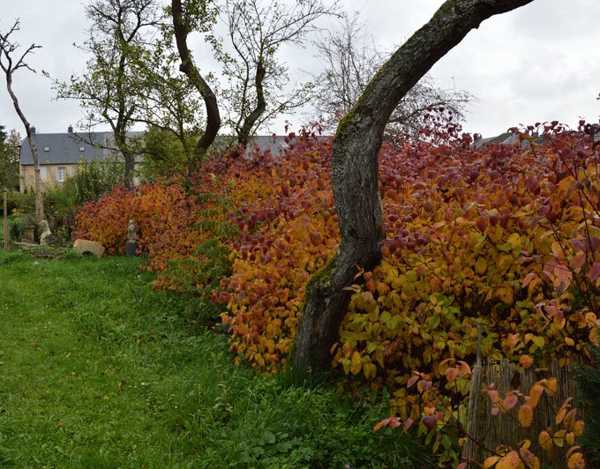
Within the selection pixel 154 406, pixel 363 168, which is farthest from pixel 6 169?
pixel 363 168

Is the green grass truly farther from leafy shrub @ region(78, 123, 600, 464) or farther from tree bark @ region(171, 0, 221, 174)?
tree bark @ region(171, 0, 221, 174)

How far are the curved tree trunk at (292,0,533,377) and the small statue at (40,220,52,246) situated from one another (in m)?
13.0

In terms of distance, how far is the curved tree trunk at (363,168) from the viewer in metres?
4.05

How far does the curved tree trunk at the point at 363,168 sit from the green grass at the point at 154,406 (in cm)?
47

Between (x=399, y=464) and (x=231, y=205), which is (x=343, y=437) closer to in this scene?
(x=399, y=464)

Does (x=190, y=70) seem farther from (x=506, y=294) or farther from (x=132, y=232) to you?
(x=506, y=294)

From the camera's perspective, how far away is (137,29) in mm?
19688

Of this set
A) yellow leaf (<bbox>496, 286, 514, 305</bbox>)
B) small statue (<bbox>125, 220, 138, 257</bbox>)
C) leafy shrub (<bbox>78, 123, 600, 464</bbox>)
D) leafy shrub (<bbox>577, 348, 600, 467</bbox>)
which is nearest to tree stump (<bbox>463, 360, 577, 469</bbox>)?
leafy shrub (<bbox>78, 123, 600, 464</bbox>)

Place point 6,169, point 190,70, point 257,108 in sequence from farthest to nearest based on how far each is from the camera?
1. point 6,169
2. point 257,108
3. point 190,70

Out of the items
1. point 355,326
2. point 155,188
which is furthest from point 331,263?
point 155,188

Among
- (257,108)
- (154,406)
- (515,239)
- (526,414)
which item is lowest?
(154,406)

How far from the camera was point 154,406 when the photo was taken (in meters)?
5.04

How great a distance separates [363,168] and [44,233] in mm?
14388

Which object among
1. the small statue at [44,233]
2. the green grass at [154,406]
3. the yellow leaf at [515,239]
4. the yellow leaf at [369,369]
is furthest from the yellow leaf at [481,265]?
the small statue at [44,233]
